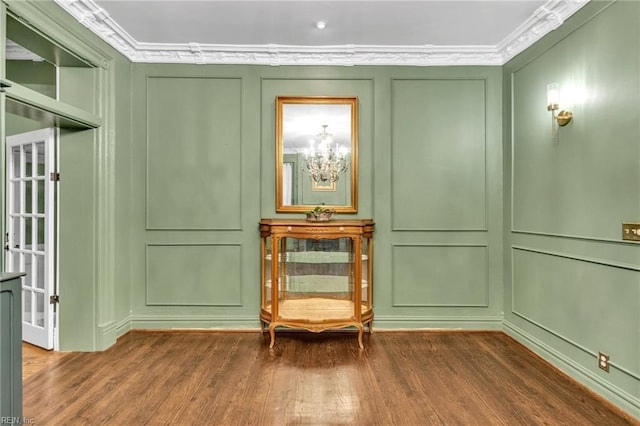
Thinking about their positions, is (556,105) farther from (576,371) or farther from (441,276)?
(576,371)

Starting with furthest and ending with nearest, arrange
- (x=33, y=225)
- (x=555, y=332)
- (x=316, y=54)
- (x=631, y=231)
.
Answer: (x=316, y=54), (x=33, y=225), (x=555, y=332), (x=631, y=231)

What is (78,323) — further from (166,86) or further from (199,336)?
(166,86)

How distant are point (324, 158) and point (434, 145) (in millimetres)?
1116

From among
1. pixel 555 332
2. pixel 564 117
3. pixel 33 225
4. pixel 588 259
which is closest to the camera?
Answer: pixel 588 259

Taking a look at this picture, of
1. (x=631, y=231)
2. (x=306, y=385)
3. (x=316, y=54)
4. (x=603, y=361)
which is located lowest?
(x=306, y=385)

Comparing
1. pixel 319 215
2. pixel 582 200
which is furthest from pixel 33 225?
pixel 582 200

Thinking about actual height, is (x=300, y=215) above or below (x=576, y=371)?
above

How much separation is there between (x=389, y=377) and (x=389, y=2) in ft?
9.25

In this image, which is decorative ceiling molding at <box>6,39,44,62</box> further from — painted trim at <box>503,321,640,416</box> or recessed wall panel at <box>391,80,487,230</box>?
painted trim at <box>503,321,640,416</box>

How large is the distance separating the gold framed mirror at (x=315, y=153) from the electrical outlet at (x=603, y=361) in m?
2.18

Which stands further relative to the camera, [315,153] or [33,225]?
[315,153]

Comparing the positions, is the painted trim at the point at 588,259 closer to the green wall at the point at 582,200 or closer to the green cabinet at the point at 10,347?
the green wall at the point at 582,200

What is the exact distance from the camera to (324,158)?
364 centimetres

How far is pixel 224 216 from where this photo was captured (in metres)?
3.67
